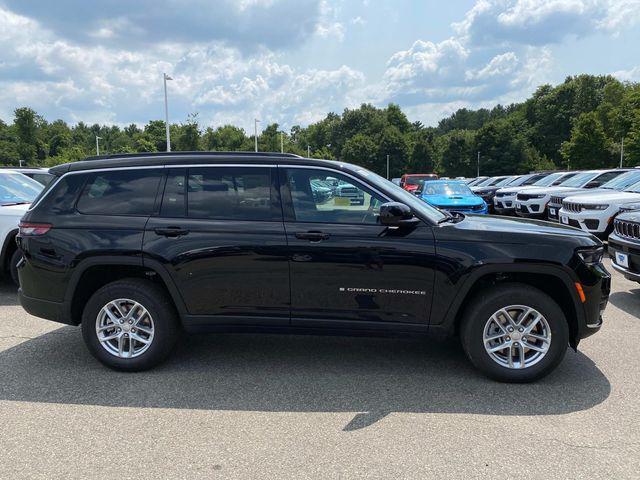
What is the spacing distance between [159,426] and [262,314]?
3.91 ft

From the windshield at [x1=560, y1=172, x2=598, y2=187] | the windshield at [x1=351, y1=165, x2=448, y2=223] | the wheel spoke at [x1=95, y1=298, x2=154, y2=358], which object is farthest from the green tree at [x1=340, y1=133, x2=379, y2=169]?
the wheel spoke at [x1=95, y1=298, x2=154, y2=358]

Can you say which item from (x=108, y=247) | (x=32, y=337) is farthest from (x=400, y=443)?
(x=32, y=337)

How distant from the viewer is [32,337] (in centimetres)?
540

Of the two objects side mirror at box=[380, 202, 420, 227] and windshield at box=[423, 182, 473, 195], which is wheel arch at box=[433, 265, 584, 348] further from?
windshield at box=[423, 182, 473, 195]

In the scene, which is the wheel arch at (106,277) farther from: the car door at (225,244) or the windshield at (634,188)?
the windshield at (634,188)

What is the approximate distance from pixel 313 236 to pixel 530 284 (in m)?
1.83

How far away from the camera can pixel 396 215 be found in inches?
158

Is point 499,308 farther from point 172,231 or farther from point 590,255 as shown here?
point 172,231

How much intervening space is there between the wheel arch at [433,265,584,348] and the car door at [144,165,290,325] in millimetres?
1386

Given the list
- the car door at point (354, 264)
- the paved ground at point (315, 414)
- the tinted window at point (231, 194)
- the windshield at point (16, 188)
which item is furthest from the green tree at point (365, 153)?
the car door at point (354, 264)

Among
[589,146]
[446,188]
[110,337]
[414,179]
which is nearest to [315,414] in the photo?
[110,337]

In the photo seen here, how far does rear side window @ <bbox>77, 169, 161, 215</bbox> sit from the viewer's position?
4.43m

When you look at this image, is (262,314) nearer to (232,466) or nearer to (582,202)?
(232,466)

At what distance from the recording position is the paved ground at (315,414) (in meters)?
3.04
